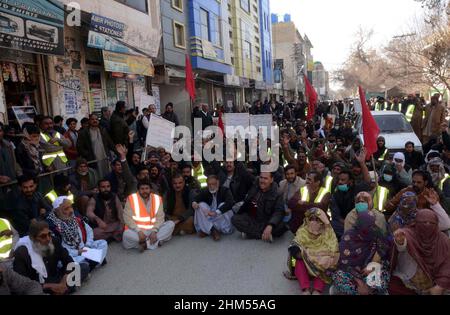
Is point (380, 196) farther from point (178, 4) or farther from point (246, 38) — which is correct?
point (246, 38)

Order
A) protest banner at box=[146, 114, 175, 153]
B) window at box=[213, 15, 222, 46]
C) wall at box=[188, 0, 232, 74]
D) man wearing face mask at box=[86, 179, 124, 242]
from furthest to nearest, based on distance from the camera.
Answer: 1. window at box=[213, 15, 222, 46]
2. wall at box=[188, 0, 232, 74]
3. protest banner at box=[146, 114, 175, 153]
4. man wearing face mask at box=[86, 179, 124, 242]

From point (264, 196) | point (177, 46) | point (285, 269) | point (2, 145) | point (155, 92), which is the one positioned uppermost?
point (177, 46)

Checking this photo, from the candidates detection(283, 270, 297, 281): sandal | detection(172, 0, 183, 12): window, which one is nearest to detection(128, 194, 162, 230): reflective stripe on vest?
detection(283, 270, 297, 281): sandal

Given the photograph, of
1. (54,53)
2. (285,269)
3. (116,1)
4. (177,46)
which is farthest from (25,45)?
(177,46)

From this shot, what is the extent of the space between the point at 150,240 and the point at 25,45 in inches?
185

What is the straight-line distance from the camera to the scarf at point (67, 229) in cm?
440

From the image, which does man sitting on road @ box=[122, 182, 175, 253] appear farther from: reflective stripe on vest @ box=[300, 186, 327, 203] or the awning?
the awning

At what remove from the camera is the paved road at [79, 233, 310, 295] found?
412cm

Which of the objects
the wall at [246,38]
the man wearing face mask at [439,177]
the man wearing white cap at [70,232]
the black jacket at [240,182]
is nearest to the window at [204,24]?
the wall at [246,38]

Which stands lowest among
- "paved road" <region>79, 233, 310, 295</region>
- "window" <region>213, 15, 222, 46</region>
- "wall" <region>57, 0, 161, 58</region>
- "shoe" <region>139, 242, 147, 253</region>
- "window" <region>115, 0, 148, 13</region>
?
"paved road" <region>79, 233, 310, 295</region>

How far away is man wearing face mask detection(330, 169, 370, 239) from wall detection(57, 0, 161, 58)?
735 cm

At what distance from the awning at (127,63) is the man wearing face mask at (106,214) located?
531 cm

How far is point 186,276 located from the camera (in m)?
4.43
